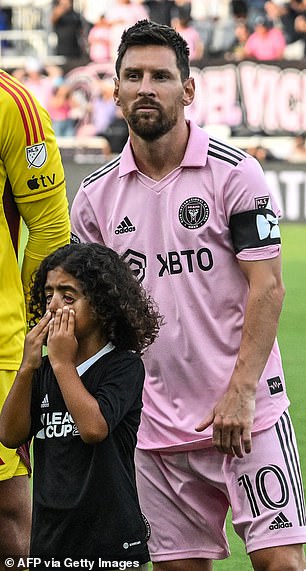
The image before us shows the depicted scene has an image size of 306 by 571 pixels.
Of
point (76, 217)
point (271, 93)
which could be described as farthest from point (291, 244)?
point (76, 217)

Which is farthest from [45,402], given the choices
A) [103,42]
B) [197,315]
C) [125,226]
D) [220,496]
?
[103,42]

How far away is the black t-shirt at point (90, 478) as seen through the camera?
3.72m

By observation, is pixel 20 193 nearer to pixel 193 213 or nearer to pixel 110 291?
pixel 193 213

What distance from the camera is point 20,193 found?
453 cm

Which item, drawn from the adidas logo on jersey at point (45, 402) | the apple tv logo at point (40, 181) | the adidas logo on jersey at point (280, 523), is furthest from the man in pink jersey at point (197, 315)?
the adidas logo on jersey at point (45, 402)

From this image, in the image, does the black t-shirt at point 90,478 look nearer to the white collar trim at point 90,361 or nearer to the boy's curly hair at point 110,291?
the white collar trim at point 90,361

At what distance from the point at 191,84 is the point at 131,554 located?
1.61m

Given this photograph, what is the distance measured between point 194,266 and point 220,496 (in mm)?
811

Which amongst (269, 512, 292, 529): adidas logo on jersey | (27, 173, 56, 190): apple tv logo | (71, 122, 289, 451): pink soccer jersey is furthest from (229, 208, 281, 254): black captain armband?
(269, 512, 292, 529): adidas logo on jersey

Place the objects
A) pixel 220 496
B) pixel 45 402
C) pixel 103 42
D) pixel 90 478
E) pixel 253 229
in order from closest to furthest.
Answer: pixel 90 478 → pixel 45 402 → pixel 253 229 → pixel 220 496 → pixel 103 42

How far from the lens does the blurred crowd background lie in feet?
74.9

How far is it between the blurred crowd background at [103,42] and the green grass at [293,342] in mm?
4729

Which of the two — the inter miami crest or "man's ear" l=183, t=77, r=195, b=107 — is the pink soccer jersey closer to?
the inter miami crest

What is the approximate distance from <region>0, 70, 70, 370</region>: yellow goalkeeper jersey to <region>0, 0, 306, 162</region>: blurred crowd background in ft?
57.9
